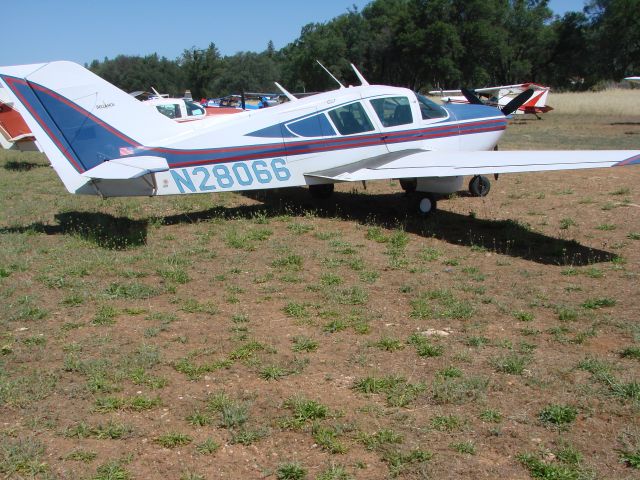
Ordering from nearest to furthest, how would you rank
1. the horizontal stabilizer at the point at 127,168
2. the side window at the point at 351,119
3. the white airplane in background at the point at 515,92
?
1. the horizontal stabilizer at the point at 127,168
2. the side window at the point at 351,119
3. the white airplane in background at the point at 515,92

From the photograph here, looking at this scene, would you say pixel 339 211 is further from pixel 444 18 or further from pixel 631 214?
pixel 444 18

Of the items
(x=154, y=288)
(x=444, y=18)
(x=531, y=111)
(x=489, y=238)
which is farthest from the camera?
(x=444, y=18)

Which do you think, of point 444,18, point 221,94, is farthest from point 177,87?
point 444,18

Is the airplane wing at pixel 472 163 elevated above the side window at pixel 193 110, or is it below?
below

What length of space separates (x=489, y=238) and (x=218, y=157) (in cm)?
424

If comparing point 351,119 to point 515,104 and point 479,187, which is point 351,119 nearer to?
point 479,187

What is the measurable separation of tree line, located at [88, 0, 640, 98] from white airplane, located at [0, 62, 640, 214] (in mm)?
56808

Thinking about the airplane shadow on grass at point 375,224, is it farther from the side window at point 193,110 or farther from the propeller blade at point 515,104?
the side window at point 193,110

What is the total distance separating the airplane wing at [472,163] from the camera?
7.86 metres

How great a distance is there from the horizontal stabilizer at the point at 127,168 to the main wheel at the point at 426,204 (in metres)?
4.17

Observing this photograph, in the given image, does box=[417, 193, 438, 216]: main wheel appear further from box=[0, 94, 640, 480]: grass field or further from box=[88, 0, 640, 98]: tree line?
box=[88, 0, 640, 98]: tree line

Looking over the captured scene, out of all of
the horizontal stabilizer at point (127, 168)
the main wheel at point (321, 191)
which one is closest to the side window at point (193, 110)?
the main wheel at point (321, 191)

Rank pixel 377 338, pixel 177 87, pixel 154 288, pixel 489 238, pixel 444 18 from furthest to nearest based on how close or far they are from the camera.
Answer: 1. pixel 177 87
2. pixel 444 18
3. pixel 489 238
4. pixel 154 288
5. pixel 377 338

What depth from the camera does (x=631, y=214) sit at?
9453 mm
